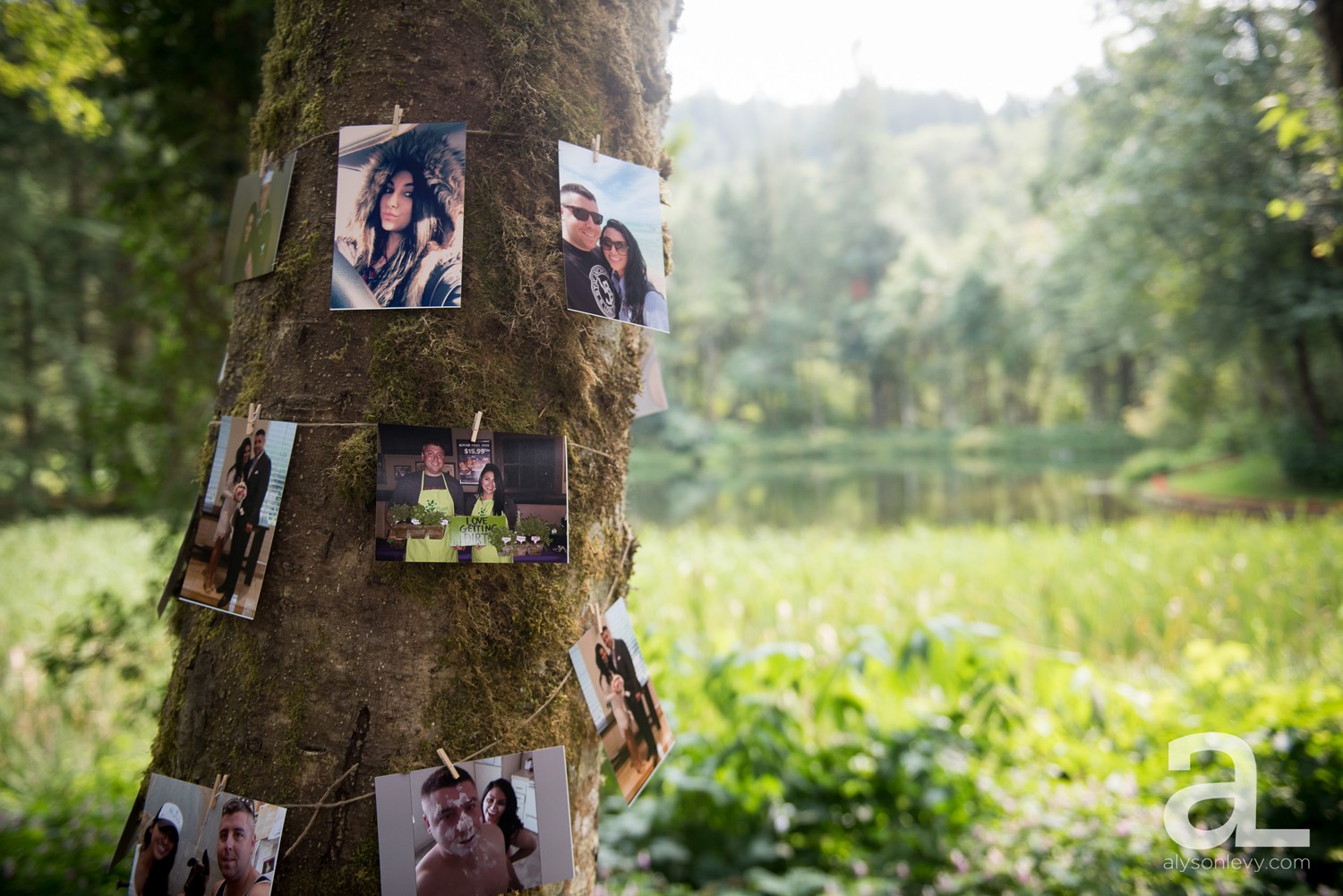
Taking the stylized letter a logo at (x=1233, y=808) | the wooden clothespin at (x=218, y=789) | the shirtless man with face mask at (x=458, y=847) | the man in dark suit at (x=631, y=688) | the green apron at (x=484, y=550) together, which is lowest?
the stylized letter a logo at (x=1233, y=808)

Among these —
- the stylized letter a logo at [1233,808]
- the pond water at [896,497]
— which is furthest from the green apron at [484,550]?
the pond water at [896,497]

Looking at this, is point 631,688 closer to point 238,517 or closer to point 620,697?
point 620,697

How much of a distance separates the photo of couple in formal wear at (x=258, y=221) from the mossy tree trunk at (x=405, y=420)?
0.06ft

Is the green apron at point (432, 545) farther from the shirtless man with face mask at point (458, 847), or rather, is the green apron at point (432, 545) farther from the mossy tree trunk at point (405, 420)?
the shirtless man with face mask at point (458, 847)

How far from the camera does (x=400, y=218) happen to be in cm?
95

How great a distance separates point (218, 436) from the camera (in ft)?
3.40

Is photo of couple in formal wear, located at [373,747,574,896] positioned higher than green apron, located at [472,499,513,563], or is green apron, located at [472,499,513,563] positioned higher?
green apron, located at [472,499,513,563]

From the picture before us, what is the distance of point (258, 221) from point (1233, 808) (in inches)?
133

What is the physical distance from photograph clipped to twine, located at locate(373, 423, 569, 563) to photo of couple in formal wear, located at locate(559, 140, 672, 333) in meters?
0.22

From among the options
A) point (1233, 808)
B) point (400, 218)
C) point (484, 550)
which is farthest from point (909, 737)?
point (400, 218)

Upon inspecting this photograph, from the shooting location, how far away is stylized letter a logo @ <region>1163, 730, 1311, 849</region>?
2.37m

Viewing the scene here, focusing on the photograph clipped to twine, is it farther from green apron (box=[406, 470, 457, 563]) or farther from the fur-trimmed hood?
the fur-trimmed hood

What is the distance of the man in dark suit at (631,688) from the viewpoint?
3.60ft

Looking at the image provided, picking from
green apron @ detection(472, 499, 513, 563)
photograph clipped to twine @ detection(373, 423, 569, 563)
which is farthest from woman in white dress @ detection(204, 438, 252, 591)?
green apron @ detection(472, 499, 513, 563)
